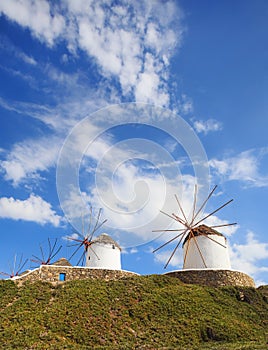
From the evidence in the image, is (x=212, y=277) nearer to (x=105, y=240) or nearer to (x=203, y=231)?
(x=203, y=231)

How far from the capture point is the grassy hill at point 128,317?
56.2ft

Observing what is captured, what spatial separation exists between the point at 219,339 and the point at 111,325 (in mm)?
6510

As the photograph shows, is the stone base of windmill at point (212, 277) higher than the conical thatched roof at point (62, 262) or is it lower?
lower

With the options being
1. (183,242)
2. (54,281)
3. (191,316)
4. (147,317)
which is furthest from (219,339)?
(183,242)

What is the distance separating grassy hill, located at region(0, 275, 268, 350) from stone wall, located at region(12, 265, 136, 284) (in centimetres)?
157

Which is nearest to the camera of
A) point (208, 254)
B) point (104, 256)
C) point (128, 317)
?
point (128, 317)

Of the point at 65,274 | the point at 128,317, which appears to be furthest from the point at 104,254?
the point at 128,317

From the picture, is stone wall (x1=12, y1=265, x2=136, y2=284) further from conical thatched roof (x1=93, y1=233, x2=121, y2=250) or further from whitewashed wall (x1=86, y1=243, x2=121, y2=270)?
conical thatched roof (x1=93, y1=233, x2=121, y2=250)

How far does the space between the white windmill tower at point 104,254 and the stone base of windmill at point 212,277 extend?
7882 millimetres

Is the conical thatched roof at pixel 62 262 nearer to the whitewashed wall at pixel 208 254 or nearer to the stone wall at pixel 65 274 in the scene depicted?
the stone wall at pixel 65 274

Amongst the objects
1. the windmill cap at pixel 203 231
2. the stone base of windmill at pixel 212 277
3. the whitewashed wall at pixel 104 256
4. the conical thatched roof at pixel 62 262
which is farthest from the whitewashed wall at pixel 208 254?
the conical thatched roof at pixel 62 262

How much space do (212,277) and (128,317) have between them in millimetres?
11866

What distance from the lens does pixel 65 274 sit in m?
26.8

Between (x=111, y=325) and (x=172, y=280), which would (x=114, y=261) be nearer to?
(x=172, y=280)
